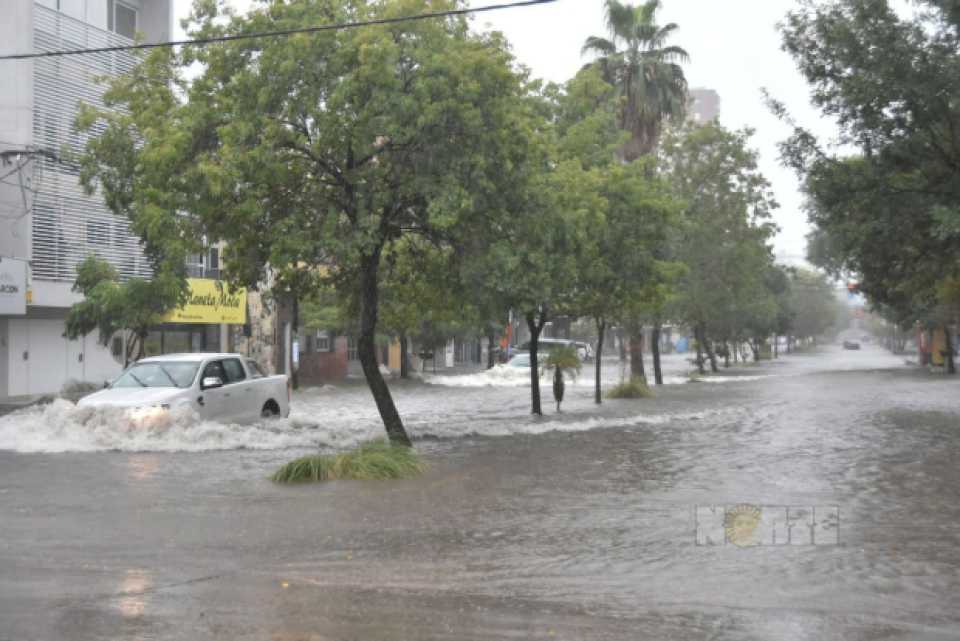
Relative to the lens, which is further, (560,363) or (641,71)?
(641,71)

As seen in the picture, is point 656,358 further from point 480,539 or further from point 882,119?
point 480,539

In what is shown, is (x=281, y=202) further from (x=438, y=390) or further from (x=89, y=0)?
(x=438, y=390)

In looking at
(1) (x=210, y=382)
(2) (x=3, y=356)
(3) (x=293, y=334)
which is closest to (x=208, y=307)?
(3) (x=293, y=334)

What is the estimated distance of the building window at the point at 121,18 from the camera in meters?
33.3

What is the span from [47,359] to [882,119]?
2515 centimetres

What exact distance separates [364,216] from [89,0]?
22.3 m

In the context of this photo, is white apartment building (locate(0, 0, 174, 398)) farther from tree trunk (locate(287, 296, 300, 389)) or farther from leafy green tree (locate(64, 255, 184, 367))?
tree trunk (locate(287, 296, 300, 389))

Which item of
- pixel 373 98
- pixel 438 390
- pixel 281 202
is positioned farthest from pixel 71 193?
pixel 373 98

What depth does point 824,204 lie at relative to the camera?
63.5 ft

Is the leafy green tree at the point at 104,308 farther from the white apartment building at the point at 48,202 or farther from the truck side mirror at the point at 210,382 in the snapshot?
the white apartment building at the point at 48,202

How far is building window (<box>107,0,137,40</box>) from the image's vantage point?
33281 millimetres

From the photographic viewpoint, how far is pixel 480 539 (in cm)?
913

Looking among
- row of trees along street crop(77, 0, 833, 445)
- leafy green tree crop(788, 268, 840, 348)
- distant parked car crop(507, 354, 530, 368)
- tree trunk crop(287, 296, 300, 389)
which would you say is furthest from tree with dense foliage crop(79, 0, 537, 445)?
leafy green tree crop(788, 268, 840, 348)

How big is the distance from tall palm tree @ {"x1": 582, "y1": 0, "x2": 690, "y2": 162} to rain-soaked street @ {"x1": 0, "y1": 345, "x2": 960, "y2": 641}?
19843mm
